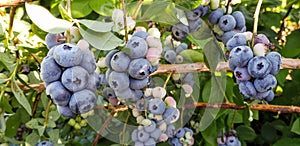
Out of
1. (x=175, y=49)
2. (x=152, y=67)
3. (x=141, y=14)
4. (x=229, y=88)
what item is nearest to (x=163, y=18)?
(x=141, y=14)

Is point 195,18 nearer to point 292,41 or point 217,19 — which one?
point 217,19

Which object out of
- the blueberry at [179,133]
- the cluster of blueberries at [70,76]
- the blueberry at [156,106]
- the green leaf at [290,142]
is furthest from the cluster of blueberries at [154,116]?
the green leaf at [290,142]

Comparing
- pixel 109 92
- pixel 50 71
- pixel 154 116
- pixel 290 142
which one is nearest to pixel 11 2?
pixel 50 71

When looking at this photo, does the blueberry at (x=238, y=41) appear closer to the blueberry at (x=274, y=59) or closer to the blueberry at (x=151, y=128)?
the blueberry at (x=274, y=59)

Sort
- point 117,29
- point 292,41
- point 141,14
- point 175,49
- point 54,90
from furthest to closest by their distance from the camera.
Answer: point 292,41 → point 175,49 → point 141,14 → point 117,29 → point 54,90

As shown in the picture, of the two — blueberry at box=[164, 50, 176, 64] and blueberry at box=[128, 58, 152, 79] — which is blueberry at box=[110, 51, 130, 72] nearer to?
blueberry at box=[128, 58, 152, 79]

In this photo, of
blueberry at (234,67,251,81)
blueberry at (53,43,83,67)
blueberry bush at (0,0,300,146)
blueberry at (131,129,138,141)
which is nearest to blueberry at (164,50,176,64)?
blueberry bush at (0,0,300,146)
